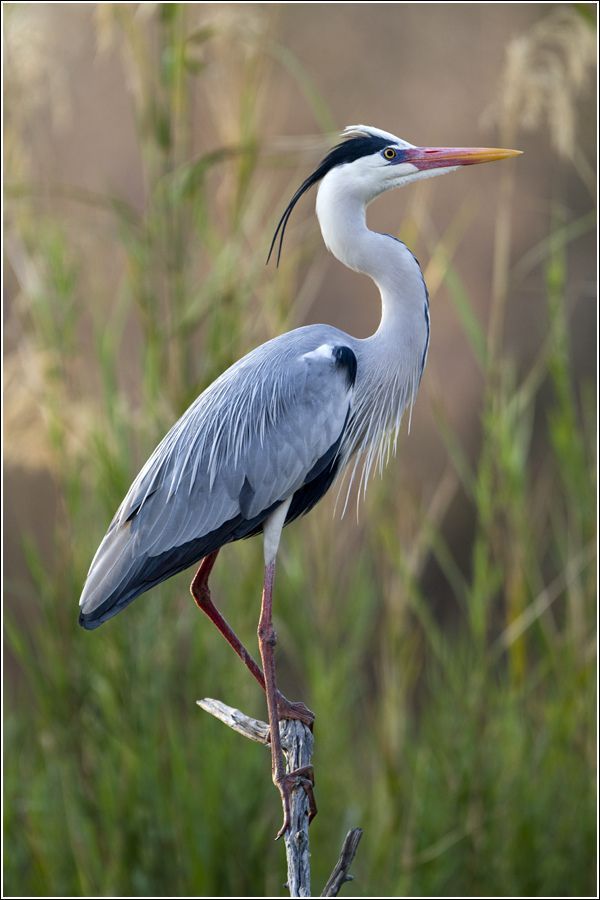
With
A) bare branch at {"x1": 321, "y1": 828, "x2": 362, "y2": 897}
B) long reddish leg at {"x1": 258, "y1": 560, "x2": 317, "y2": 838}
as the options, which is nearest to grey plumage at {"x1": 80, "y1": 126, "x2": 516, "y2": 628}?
long reddish leg at {"x1": 258, "y1": 560, "x2": 317, "y2": 838}

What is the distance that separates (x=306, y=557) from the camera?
2322mm

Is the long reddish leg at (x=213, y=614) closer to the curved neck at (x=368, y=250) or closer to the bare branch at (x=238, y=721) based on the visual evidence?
the bare branch at (x=238, y=721)

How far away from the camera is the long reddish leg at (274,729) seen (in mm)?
1596

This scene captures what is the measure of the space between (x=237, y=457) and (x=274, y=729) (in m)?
0.40

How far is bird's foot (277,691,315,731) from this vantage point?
1.71 meters

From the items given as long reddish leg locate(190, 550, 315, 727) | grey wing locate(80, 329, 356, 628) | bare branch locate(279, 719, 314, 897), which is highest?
grey wing locate(80, 329, 356, 628)

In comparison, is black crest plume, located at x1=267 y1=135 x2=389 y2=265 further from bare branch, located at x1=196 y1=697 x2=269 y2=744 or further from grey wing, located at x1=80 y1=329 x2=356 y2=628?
bare branch, located at x1=196 y1=697 x2=269 y2=744

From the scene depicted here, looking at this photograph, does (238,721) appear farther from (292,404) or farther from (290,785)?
(292,404)

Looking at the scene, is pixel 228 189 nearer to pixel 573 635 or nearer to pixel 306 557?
pixel 306 557

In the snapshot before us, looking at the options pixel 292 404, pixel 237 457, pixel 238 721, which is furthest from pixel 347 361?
pixel 238 721

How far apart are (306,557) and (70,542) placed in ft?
1.58

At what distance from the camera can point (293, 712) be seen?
1713 mm

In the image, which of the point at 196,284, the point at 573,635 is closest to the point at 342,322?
the point at 196,284

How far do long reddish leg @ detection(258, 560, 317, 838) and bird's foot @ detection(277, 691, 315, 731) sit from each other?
1 cm
